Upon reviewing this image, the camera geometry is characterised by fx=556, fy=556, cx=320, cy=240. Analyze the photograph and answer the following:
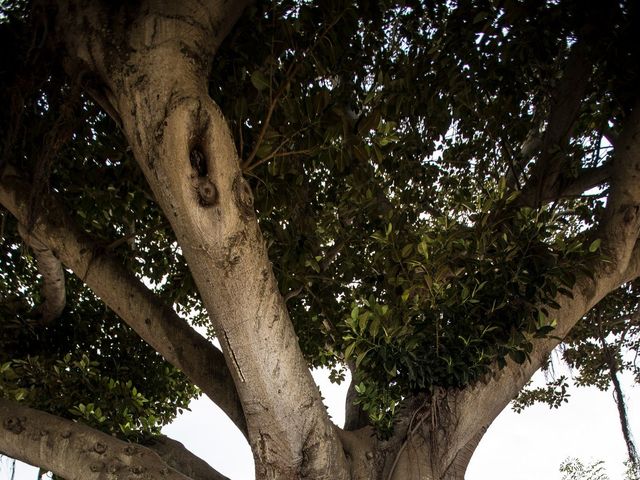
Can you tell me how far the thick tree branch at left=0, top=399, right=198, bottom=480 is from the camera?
2.33m

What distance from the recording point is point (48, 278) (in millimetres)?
3377

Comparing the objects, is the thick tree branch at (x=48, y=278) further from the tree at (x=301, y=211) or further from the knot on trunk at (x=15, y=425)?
the knot on trunk at (x=15, y=425)

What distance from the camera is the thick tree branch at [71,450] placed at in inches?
91.9

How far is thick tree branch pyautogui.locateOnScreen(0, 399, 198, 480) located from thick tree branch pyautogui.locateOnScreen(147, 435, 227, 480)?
61 centimetres

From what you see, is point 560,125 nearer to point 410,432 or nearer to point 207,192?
point 410,432

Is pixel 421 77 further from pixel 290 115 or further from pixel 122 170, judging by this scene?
pixel 122 170

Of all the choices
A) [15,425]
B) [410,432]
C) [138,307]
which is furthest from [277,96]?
[15,425]

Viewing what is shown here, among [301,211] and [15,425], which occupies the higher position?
[301,211]

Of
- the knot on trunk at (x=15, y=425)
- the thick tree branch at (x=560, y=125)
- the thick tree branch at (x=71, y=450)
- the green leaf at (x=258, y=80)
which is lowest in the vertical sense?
the thick tree branch at (x=71, y=450)

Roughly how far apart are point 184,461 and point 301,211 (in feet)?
5.11

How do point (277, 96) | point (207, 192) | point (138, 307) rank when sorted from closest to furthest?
point (207, 192), point (277, 96), point (138, 307)

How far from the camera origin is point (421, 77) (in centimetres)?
325

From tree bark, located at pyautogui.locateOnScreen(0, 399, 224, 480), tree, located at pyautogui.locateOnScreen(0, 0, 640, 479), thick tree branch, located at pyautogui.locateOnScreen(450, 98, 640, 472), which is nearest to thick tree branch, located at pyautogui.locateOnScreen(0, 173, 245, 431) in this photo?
tree, located at pyautogui.locateOnScreen(0, 0, 640, 479)

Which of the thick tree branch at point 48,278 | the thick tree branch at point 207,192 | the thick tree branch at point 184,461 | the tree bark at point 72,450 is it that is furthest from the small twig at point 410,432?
the thick tree branch at point 48,278
